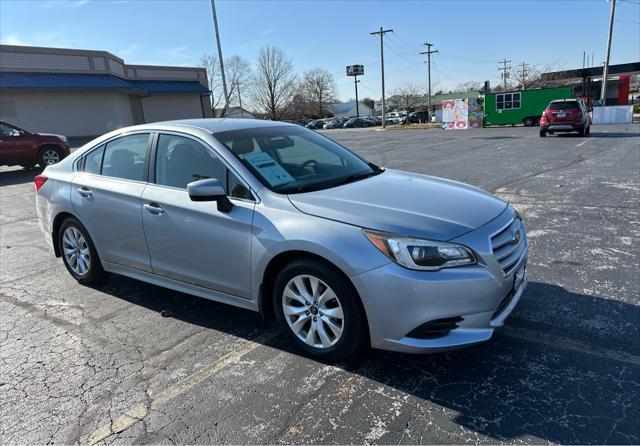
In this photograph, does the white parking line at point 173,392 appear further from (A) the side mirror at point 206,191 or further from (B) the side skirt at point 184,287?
(A) the side mirror at point 206,191

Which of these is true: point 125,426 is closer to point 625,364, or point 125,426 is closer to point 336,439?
point 336,439

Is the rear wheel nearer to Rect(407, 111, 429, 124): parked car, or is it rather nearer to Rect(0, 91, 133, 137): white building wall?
Rect(0, 91, 133, 137): white building wall

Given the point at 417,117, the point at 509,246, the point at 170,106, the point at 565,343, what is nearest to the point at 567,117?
the point at 565,343

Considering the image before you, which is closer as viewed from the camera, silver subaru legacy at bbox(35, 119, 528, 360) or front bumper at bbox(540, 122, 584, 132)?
silver subaru legacy at bbox(35, 119, 528, 360)

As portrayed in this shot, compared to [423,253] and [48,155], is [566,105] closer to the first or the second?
[48,155]

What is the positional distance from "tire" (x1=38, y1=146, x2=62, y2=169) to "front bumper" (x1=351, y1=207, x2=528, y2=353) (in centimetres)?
1523

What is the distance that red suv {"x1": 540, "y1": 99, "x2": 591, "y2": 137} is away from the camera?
19828mm

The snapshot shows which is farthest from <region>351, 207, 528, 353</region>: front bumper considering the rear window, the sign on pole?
the sign on pole

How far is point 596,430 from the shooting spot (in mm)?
2422

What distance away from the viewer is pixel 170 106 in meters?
41.5

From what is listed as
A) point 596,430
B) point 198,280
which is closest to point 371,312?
point 596,430

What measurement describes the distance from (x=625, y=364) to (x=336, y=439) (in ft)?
6.35

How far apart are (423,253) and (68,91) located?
1285 inches

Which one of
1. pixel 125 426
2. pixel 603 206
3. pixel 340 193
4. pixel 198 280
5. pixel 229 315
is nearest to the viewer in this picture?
pixel 125 426
